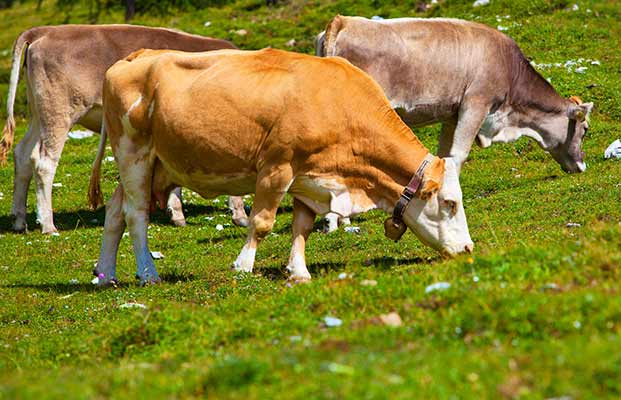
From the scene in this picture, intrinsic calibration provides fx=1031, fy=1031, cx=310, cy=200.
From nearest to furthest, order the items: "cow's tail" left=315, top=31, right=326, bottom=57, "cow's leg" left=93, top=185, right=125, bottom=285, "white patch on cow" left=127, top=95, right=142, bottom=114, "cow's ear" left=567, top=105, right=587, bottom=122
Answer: "white patch on cow" left=127, top=95, right=142, bottom=114 < "cow's leg" left=93, top=185, right=125, bottom=285 < "cow's tail" left=315, top=31, right=326, bottom=57 < "cow's ear" left=567, top=105, right=587, bottom=122

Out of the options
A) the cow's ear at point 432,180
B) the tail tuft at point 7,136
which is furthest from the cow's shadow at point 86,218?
the cow's ear at point 432,180

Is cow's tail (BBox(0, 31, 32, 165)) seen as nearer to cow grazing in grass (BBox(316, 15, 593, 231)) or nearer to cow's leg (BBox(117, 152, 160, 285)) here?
cow grazing in grass (BBox(316, 15, 593, 231))

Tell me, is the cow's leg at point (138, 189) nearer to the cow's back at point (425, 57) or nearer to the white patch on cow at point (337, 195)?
the white patch on cow at point (337, 195)

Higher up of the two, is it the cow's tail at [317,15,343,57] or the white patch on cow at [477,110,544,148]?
the cow's tail at [317,15,343,57]

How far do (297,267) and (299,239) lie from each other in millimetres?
409

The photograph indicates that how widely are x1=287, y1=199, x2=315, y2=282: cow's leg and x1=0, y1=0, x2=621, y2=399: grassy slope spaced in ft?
0.81

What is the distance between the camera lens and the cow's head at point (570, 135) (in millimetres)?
17938

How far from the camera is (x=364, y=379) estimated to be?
6184mm

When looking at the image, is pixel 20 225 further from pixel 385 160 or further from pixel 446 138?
pixel 385 160

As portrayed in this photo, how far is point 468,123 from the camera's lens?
16766mm

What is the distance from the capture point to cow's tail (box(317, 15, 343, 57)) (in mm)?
16297

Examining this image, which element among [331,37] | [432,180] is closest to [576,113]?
[331,37]

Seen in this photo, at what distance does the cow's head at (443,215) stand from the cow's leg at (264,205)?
1.49 metres

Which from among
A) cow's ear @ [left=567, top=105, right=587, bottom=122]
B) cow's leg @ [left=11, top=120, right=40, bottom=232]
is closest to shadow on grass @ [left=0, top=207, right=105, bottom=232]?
cow's leg @ [left=11, top=120, right=40, bottom=232]
